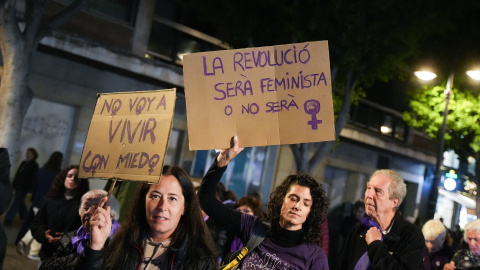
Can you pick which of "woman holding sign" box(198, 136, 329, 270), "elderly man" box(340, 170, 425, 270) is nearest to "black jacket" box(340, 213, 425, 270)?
"elderly man" box(340, 170, 425, 270)

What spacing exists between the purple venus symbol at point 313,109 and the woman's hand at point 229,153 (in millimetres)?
501

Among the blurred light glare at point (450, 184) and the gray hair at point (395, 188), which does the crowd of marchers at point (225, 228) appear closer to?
the gray hair at point (395, 188)

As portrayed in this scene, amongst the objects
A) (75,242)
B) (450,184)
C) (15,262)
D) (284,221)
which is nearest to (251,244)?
(284,221)

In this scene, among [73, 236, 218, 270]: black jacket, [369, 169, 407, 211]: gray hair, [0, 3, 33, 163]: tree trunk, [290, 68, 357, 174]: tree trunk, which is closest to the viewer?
[73, 236, 218, 270]: black jacket

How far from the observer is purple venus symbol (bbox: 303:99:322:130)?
12.0 feet

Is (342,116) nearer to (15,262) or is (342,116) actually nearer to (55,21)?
(55,21)

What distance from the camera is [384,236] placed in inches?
160

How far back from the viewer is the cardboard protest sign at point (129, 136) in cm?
296

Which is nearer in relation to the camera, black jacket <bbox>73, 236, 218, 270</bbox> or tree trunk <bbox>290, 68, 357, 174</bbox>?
black jacket <bbox>73, 236, 218, 270</bbox>

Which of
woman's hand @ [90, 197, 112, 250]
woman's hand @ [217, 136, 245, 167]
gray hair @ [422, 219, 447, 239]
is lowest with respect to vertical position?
woman's hand @ [90, 197, 112, 250]

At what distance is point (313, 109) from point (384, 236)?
1.15 meters

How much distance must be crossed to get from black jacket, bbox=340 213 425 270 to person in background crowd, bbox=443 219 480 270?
163 centimetres

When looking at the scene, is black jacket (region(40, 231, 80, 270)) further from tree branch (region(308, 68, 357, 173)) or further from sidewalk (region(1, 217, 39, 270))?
tree branch (region(308, 68, 357, 173))

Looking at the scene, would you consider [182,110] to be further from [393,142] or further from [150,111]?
[150,111]
